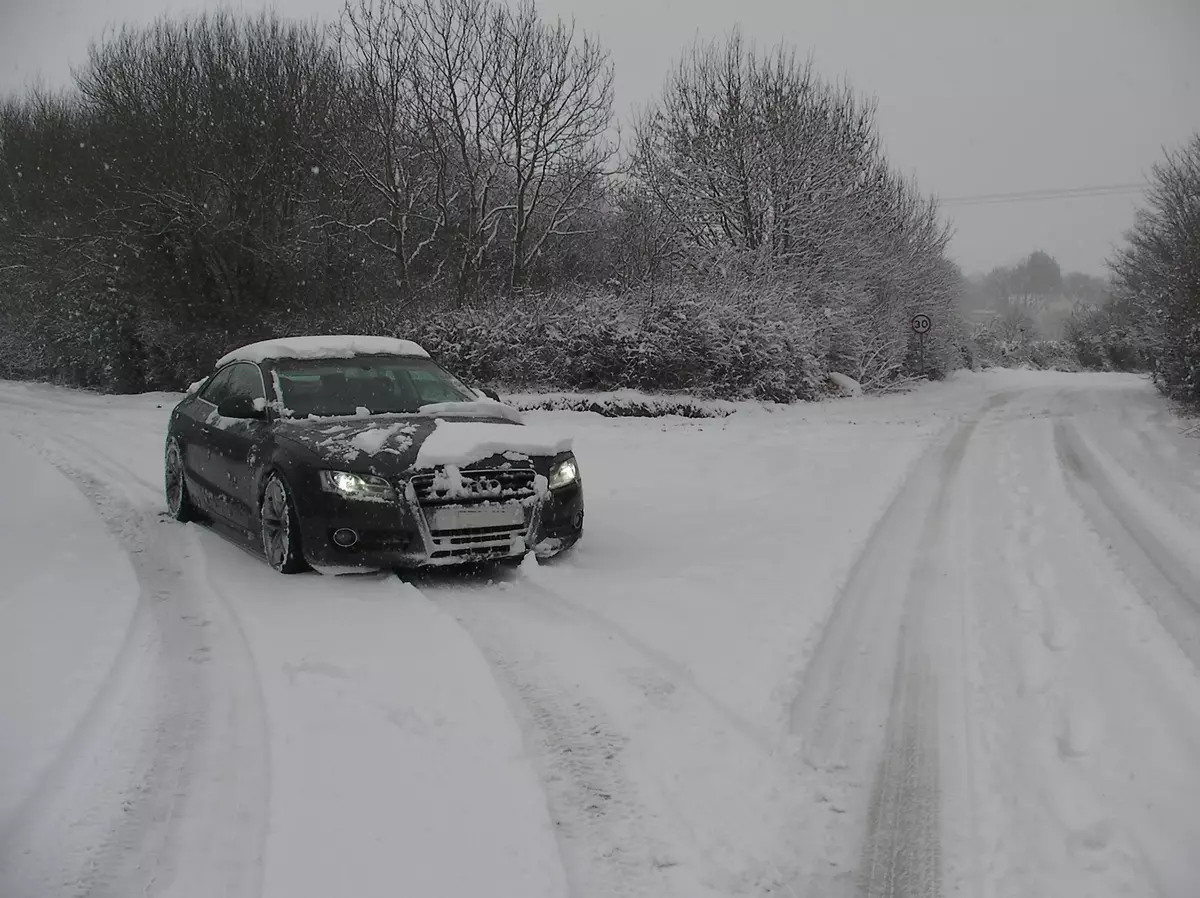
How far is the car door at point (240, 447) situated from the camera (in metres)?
5.96

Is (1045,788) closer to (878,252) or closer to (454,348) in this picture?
(454,348)

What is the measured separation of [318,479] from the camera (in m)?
5.29

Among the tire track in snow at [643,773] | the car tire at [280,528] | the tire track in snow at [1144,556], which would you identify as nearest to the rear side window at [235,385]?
the car tire at [280,528]

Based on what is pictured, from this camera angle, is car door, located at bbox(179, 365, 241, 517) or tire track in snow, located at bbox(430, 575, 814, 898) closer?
tire track in snow, located at bbox(430, 575, 814, 898)

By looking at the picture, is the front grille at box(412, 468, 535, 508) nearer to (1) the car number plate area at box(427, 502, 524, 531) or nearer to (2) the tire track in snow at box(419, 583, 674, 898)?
(1) the car number plate area at box(427, 502, 524, 531)

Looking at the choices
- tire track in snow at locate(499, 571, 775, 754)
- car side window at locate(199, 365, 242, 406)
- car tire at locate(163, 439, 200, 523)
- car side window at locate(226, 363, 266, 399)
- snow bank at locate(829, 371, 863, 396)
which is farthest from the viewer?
snow bank at locate(829, 371, 863, 396)

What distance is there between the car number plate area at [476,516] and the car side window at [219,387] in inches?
106

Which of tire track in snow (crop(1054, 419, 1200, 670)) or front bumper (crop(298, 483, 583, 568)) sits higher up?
front bumper (crop(298, 483, 583, 568))

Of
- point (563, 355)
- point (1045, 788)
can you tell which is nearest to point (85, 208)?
point (563, 355)

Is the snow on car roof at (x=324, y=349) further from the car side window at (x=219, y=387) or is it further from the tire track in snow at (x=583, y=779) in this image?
the tire track in snow at (x=583, y=779)

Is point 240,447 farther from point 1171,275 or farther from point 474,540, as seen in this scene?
point 1171,275

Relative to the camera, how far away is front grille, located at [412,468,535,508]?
527 centimetres

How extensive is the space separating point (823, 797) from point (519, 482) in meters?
3.05

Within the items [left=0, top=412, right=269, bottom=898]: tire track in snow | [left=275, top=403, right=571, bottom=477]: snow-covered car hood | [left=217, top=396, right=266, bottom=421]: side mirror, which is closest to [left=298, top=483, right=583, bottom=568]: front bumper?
[left=275, top=403, right=571, bottom=477]: snow-covered car hood
